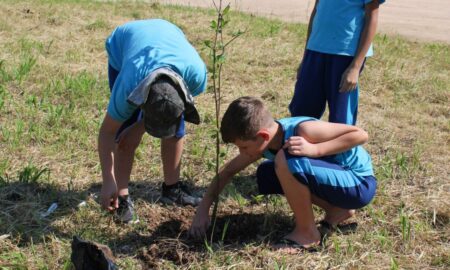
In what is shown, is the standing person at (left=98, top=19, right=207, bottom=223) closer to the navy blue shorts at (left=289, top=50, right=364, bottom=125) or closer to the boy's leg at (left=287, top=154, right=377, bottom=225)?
the boy's leg at (left=287, top=154, right=377, bottom=225)

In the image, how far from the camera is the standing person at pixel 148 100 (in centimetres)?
254

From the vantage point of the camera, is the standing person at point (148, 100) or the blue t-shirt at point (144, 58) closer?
the standing person at point (148, 100)

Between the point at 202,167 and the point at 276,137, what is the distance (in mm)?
1097

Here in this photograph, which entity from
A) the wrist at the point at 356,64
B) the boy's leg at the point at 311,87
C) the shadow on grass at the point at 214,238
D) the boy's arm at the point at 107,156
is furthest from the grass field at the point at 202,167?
the wrist at the point at 356,64

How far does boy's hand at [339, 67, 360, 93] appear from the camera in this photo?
3144mm

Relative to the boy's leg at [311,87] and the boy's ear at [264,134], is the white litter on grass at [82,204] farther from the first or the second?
the boy's leg at [311,87]

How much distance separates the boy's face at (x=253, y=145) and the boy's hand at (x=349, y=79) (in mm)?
674

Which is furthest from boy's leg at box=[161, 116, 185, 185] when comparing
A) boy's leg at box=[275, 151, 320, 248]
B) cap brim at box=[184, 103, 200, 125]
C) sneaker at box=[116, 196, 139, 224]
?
boy's leg at box=[275, 151, 320, 248]

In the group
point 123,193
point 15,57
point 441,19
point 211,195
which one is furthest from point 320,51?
point 441,19

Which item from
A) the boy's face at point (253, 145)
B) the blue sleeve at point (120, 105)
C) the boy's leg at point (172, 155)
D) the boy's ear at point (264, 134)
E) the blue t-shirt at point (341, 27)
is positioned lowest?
the boy's leg at point (172, 155)

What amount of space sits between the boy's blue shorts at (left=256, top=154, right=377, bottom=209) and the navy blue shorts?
46 cm

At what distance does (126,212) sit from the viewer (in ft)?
10.3

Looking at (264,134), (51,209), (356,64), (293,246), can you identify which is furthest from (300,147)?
(51,209)

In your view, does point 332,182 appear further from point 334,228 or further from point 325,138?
point 334,228
